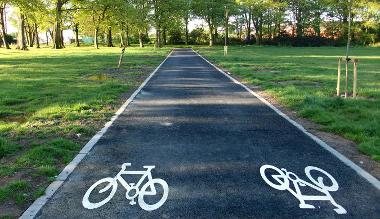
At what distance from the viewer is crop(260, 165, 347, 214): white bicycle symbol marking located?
4.96 metres

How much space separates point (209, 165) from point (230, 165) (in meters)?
0.31

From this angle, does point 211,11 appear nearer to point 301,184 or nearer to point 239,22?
point 239,22

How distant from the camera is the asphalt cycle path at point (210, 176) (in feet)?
15.3

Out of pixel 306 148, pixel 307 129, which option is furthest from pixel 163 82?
pixel 306 148

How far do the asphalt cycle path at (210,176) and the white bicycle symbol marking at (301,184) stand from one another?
1 cm

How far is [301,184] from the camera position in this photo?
214 inches

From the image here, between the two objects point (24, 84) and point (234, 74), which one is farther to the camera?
point (234, 74)

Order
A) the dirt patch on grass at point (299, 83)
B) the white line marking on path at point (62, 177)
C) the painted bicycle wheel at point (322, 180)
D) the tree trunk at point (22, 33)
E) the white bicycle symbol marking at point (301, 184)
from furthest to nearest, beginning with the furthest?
the tree trunk at point (22, 33)
the dirt patch on grass at point (299, 83)
the painted bicycle wheel at point (322, 180)
the white bicycle symbol marking at point (301, 184)
the white line marking on path at point (62, 177)

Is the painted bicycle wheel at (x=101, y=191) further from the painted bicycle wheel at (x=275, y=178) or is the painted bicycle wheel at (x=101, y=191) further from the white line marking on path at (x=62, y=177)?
the painted bicycle wheel at (x=275, y=178)

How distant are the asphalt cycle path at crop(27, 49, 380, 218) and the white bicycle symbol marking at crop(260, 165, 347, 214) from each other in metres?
0.01

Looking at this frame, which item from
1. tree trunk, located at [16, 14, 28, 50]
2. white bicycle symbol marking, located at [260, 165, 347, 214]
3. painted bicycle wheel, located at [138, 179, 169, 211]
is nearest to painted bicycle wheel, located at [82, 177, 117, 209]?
painted bicycle wheel, located at [138, 179, 169, 211]

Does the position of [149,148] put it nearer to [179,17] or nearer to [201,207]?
[201,207]

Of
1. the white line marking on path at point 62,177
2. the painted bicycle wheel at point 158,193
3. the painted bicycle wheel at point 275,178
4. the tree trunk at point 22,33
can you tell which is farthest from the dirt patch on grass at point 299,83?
the tree trunk at point 22,33

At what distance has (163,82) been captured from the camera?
1709 cm
